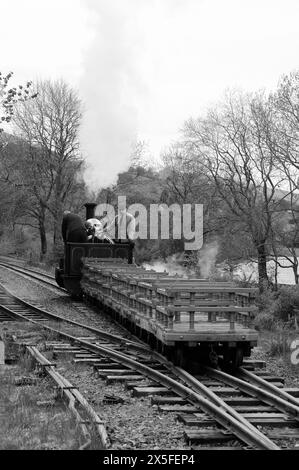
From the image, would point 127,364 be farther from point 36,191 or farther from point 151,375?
point 36,191

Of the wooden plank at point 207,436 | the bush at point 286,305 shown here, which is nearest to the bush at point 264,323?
the bush at point 286,305

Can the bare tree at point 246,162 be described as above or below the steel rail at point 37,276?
above

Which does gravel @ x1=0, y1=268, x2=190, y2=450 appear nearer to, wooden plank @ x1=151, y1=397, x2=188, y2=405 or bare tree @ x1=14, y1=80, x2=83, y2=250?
wooden plank @ x1=151, y1=397, x2=188, y2=405

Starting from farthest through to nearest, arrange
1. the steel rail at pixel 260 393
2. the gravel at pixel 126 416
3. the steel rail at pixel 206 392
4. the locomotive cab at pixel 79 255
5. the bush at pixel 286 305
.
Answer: the bush at pixel 286 305 → the locomotive cab at pixel 79 255 → the steel rail at pixel 260 393 → the steel rail at pixel 206 392 → the gravel at pixel 126 416

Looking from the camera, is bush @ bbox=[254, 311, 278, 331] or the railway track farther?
bush @ bbox=[254, 311, 278, 331]

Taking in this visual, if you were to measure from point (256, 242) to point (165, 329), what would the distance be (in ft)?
72.3

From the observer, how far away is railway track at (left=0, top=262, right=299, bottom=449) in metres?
6.10

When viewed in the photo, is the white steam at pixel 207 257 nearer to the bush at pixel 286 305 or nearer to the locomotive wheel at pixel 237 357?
the bush at pixel 286 305

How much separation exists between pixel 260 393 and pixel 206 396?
68 centimetres

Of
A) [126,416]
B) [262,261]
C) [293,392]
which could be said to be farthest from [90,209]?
[126,416]

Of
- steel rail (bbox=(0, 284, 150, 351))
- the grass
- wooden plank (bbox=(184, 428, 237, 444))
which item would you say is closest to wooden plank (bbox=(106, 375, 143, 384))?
the grass

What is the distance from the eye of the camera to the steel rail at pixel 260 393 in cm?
700

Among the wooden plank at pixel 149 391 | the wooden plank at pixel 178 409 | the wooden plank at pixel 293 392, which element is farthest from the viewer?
the wooden plank at pixel 293 392
